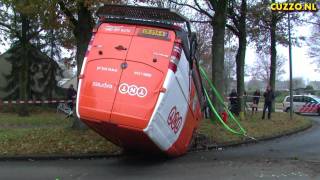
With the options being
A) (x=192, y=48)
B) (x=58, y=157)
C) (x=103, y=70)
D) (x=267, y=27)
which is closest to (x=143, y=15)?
(x=192, y=48)

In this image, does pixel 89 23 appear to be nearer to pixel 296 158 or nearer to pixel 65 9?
pixel 65 9

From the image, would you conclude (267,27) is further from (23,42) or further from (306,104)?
(23,42)

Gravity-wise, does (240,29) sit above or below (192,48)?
above

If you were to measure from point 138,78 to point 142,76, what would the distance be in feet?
0.31

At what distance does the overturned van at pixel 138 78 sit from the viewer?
12062 millimetres

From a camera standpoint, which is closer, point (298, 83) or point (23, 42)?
point (23, 42)

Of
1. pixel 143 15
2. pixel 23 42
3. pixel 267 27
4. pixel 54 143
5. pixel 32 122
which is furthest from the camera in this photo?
pixel 23 42

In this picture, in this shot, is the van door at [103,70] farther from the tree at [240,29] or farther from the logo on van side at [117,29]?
the tree at [240,29]

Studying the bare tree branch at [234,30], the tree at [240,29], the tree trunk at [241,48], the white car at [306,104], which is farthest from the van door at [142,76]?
the white car at [306,104]

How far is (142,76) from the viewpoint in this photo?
12.3m

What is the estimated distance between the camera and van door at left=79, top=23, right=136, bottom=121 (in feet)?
40.1

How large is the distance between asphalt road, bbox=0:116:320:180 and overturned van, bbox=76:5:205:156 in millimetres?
608

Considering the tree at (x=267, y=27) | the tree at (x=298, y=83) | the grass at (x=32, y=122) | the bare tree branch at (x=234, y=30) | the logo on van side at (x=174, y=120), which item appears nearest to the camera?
the logo on van side at (x=174, y=120)

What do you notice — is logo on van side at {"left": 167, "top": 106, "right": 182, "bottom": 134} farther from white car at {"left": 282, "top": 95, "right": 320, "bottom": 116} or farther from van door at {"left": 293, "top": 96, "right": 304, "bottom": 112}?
van door at {"left": 293, "top": 96, "right": 304, "bottom": 112}
